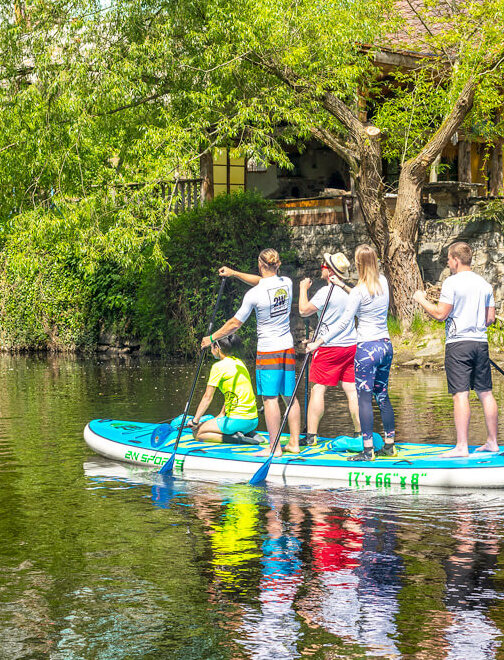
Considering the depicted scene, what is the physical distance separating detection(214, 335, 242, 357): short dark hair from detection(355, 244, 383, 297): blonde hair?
1386mm

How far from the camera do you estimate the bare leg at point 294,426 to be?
8.77 m

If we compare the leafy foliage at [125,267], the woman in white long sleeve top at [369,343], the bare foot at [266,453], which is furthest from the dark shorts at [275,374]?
the leafy foliage at [125,267]

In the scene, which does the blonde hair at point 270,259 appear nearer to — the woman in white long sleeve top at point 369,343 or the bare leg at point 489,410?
the woman in white long sleeve top at point 369,343

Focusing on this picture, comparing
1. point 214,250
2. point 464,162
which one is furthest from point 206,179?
point 464,162

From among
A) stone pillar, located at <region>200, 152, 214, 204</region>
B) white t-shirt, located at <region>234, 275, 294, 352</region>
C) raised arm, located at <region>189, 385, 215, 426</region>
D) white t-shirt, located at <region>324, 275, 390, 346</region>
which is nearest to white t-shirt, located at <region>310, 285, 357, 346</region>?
white t-shirt, located at <region>234, 275, 294, 352</region>

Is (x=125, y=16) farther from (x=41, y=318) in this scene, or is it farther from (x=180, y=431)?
(x=180, y=431)

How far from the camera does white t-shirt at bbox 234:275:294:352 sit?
28.5 ft

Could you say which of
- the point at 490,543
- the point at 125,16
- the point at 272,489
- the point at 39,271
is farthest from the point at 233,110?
the point at 490,543

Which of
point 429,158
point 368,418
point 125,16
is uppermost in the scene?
point 125,16

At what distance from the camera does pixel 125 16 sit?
19031 mm

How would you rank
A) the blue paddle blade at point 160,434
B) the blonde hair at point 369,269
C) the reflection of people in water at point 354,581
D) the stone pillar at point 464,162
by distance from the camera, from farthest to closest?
1. the stone pillar at point 464,162
2. the blue paddle blade at point 160,434
3. the blonde hair at point 369,269
4. the reflection of people in water at point 354,581

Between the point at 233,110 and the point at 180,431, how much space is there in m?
10.7

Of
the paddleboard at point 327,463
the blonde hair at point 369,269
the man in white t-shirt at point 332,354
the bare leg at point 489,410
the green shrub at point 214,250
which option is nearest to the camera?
the paddleboard at point 327,463

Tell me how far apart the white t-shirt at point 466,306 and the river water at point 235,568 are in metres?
1.30
